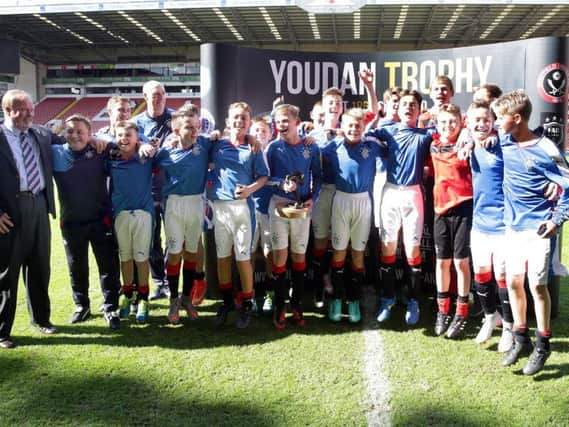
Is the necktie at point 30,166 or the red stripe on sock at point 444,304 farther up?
the necktie at point 30,166

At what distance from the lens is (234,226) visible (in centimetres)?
418

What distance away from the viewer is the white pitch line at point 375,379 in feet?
9.68

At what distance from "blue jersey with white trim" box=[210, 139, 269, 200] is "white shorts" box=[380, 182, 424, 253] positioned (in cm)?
103

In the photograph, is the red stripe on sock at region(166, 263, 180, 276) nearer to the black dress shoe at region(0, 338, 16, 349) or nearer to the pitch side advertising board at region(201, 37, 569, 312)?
the black dress shoe at region(0, 338, 16, 349)

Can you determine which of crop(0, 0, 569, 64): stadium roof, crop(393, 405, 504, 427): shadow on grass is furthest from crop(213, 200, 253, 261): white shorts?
crop(0, 0, 569, 64): stadium roof

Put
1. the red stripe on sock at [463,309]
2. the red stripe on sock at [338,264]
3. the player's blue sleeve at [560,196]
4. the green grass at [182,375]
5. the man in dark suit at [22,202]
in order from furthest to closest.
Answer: the red stripe on sock at [338,264]
the red stripe on sock at [463,309]
the man in dark suit at [22,202]
the player's blue sleeve at [560,196]
the green grass at [182,375]

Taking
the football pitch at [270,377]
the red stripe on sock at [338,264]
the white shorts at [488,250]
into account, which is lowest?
the football pitch at [270,377]

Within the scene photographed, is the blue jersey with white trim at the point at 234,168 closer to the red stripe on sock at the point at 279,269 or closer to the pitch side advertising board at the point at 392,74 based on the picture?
the red stripe on sock at the point at 279,269

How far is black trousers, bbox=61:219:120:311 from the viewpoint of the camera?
4.32 metres

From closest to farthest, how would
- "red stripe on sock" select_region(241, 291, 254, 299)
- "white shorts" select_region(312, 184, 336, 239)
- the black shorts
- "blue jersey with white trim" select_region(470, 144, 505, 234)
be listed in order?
"blue jersey with white trim" select_region(470, 144, 505, 234) < the black shorts < "red stripe on sock" select_region(241, 291, 254, 299) < "white shorts" select_region(312, 184, 336, 239)

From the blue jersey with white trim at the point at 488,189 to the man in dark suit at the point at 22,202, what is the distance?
128 inches

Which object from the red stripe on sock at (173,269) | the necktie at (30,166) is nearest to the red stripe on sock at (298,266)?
the red stripe on sock at (173,269)

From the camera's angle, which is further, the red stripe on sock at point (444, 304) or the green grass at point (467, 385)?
the red stripe on sock at point (444, 304)

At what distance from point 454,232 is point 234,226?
1716 millimetres
